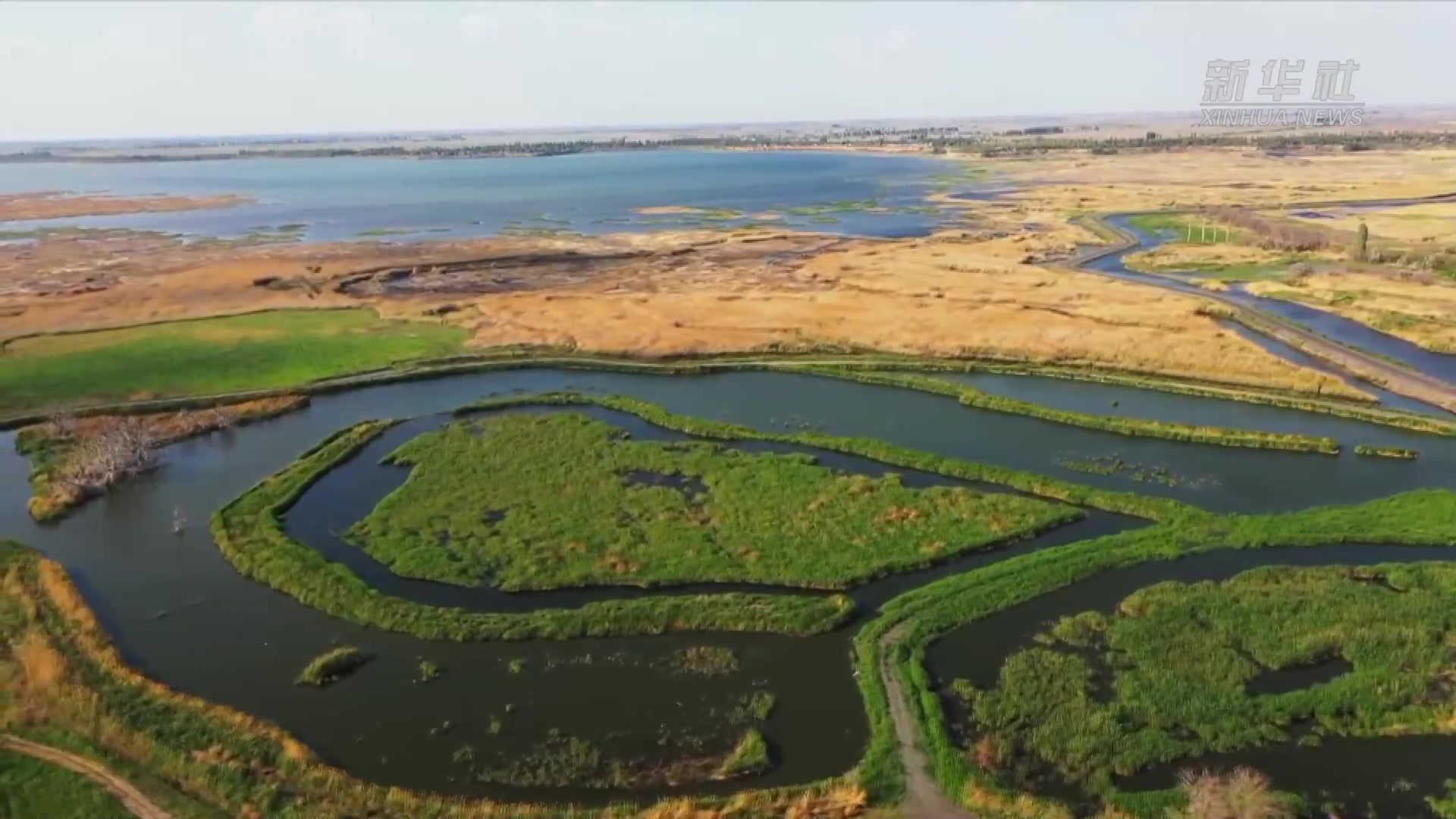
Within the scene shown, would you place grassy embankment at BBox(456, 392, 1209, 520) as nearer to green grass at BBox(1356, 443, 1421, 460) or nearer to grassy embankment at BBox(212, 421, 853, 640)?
green grass at BBox(1356, 443, 1421, 460)

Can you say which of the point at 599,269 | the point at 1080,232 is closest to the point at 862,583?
the point at 599,269

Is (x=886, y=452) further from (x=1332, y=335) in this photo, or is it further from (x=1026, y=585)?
(x=1332, y=335)

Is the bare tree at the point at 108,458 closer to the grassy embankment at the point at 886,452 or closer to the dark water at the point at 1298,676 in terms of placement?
the grassy embankment at the point at 886,452

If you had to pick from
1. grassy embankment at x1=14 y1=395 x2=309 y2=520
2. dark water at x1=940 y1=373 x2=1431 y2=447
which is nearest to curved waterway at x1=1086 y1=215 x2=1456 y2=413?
dark water at x1=940 y1=373 x2=1431 y2=447

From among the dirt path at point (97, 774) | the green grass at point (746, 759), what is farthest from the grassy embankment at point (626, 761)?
the dirt path at point (97, 774)

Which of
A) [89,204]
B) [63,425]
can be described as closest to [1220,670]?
[63,425]

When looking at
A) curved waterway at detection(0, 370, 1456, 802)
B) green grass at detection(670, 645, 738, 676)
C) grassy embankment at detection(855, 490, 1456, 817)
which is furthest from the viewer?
green grass at detection(670, 645, 738, 676)
